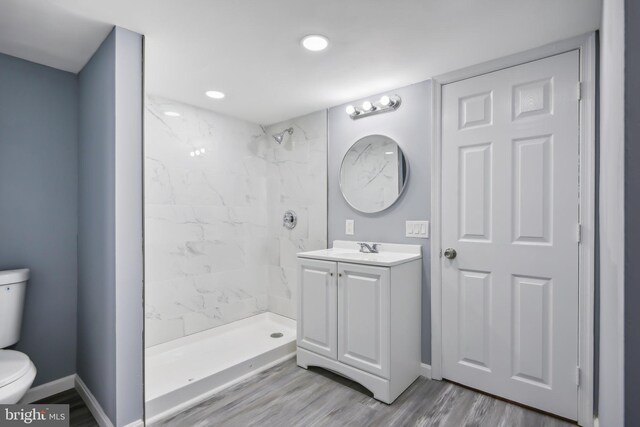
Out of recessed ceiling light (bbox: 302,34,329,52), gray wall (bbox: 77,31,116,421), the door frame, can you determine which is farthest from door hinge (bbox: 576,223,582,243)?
gray wall (bbox: 77,31,116,421)

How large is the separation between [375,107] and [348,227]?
102 cm

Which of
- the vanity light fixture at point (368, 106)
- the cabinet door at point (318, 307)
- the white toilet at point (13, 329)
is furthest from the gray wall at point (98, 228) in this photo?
the vanity light fixture at point (368, 106)

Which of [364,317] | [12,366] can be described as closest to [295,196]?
[364,317]

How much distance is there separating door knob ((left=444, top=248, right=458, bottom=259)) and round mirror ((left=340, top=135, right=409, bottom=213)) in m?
0.54

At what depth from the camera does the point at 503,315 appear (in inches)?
80.9

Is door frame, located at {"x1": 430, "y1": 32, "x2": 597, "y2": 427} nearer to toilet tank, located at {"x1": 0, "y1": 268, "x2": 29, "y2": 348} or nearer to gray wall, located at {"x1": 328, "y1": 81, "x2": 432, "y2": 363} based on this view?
gray wall, located at {"x1": 328, "y1": 81, "x2": 432, "y2": 363}

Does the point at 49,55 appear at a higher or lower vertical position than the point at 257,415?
higher

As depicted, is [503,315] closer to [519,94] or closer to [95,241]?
[519,94]

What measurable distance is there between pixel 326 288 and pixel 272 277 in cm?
126

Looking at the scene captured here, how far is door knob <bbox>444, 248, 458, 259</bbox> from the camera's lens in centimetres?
226

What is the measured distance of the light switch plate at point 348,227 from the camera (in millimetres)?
2807

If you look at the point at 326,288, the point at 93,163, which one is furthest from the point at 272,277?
the point at 93,163

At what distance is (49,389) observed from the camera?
7.06 feet

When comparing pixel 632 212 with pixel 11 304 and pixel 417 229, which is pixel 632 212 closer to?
pixel 417 229
